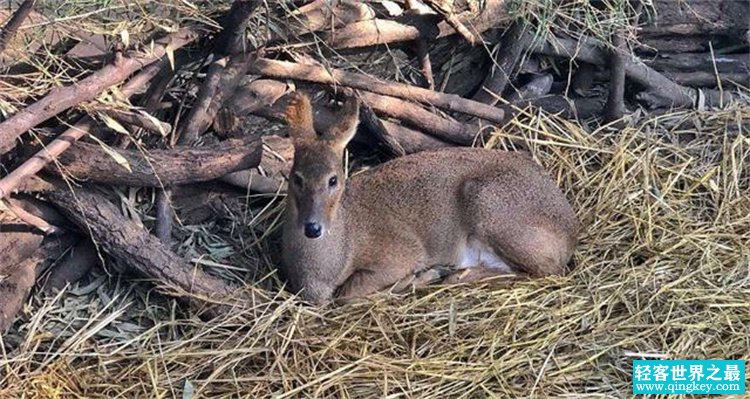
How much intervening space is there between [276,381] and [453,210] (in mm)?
1738

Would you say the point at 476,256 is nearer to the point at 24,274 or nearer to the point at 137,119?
the point at 137,119

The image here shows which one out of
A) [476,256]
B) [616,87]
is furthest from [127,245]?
[616,87]

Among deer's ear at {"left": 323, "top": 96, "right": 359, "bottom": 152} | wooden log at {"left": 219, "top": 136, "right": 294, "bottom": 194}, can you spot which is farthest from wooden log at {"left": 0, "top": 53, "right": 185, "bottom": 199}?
deer's ear at {"left": 323, "top": 96, "right": 359, "bottom": 152}

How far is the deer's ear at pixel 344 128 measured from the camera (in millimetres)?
6043

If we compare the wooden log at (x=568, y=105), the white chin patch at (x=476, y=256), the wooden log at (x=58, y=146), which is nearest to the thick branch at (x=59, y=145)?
the wooden log at (x=58, y=146)

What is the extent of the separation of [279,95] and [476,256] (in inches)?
56.5

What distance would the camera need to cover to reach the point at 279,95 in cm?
651

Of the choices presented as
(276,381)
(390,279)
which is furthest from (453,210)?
(276,381)

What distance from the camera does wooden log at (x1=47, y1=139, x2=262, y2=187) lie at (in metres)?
5.67

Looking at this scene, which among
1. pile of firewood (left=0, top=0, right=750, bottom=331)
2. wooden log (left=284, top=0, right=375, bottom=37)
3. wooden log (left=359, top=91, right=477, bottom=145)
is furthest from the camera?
wooden log (left=359, top=91, right=477, bottom=145)

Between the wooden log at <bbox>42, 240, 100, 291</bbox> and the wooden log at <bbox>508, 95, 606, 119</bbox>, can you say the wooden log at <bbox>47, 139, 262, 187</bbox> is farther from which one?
the wooden log at <bbox>508, 95, 606, 119</bbox>

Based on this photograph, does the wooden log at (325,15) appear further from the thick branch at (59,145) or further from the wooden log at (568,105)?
the wooden log at (568,105)

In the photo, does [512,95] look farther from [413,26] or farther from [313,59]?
[313,59]

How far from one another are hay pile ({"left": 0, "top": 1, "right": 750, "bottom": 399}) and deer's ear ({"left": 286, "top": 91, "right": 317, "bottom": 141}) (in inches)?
24.8
